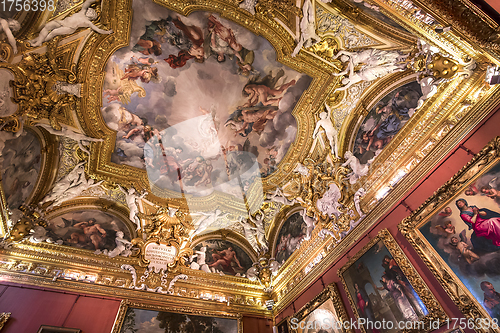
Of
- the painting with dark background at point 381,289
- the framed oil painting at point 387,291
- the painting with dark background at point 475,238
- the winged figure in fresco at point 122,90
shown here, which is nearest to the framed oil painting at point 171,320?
the framed oil painting at point 387,291

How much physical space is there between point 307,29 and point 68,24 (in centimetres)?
686

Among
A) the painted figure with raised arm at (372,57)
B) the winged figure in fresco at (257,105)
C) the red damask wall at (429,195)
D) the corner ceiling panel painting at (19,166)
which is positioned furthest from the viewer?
the winged figure in fresco at (257,105)

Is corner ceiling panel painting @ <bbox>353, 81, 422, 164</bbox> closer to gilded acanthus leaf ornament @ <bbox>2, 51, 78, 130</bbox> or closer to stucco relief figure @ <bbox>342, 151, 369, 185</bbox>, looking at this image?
stucco relief figure @ <bbox>342, 151, 369, 185</bbox>

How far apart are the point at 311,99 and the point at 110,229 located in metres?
9.54

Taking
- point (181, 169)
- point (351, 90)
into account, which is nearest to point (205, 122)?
point (181, 169)

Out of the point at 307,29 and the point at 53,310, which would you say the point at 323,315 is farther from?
the point at 307,29

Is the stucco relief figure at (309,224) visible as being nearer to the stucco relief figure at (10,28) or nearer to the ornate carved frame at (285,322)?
the ornate carved frame at (285,322)

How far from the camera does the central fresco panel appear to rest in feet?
27.2

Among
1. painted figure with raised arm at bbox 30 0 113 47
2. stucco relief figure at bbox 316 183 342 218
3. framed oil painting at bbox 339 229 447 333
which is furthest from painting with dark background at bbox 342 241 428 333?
painted figure with raised arm at bbox 30 0 113 47

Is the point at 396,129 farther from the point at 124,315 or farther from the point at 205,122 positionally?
the point at 124,315

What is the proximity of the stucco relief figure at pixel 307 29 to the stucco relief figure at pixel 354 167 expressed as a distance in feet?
12.6

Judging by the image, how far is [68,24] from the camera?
6879 millimetres

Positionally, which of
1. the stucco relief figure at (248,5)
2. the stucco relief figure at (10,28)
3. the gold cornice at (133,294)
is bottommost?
the gold cornice at (133,294)

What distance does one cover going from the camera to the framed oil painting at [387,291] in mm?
5070
